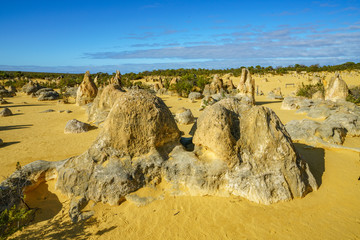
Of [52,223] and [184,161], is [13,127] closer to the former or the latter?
[52,223]

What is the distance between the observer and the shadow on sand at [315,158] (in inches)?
243

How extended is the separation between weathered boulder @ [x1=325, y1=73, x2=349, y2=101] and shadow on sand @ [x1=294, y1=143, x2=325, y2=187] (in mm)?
11141

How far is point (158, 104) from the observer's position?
589 cm

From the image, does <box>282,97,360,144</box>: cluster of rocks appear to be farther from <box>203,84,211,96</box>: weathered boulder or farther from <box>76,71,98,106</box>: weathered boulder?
<box>76,71,98,106</box>: weathered boulder

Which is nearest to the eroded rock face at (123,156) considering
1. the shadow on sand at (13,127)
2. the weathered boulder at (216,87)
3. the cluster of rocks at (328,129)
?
the cluster of rocks at (328,129)

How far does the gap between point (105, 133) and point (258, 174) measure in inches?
155

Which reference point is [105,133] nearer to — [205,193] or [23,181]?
[23,181]

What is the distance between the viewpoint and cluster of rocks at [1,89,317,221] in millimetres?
5176

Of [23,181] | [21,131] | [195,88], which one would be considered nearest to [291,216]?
[23,181]

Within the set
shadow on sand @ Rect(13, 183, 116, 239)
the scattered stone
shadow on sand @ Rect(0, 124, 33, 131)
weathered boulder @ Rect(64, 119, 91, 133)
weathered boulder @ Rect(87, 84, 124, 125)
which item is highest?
weathered boulder @ Rect(87, 84, 124, 125)

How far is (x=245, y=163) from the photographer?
5.38 meters

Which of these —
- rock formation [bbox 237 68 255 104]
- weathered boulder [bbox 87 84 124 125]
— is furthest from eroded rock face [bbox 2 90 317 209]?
rock formation [bbox 237 68 255 104]

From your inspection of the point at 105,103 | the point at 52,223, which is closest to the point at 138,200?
the point at 52,223

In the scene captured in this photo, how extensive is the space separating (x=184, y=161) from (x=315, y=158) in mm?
4634
